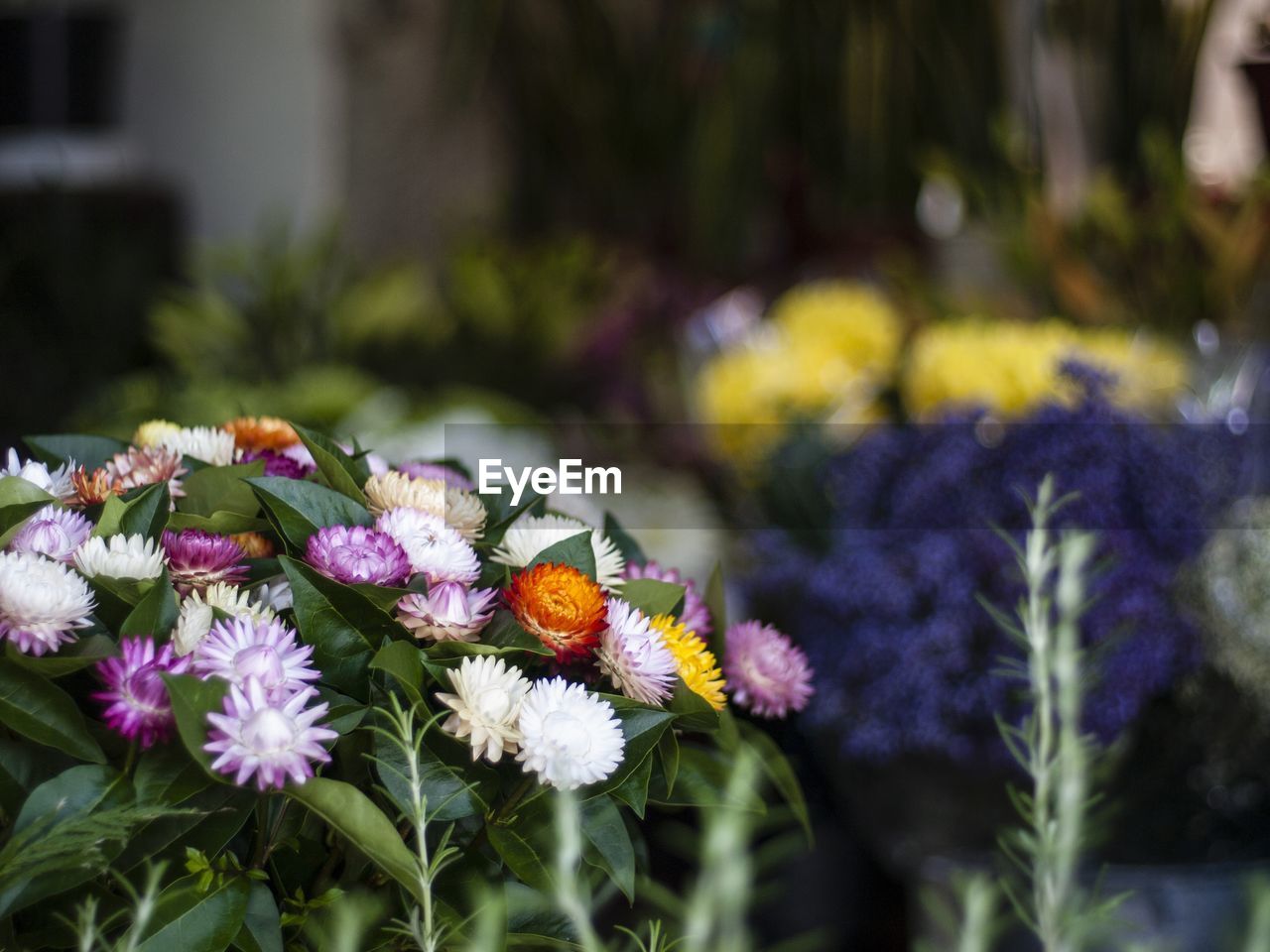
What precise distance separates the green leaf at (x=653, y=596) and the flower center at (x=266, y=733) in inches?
4.8

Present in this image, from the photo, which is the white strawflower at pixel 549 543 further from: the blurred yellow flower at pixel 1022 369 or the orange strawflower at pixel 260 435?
the blurred yellow flower at pixel 1022 369

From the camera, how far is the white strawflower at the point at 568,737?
30 cm

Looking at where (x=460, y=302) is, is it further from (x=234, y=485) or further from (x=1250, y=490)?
(x=234, y=485)

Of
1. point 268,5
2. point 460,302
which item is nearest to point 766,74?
point 460,302

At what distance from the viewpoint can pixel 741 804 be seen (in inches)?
11.5

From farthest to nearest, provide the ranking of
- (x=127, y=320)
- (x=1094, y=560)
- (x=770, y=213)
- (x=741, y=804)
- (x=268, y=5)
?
(x=770, y=213)
(x=268, y=5)
(x=127, y=320)
(x=1094, y=560)
(x=741, y=804)

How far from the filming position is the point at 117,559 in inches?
12.6

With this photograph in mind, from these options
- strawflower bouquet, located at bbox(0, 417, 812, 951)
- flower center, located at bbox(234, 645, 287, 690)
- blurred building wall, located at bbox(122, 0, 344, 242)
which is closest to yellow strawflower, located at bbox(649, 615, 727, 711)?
strawflower bouquet, located at bbox(0, 417, 812, 951)

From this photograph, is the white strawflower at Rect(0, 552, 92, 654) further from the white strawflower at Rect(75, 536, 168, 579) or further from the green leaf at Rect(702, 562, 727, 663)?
the green leaf at Rect(702, 562, 727, 663)

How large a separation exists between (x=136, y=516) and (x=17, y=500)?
0.11 feet

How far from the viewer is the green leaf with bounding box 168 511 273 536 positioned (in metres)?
0.36

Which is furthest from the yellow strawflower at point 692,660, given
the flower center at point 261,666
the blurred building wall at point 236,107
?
the blurred building wall at point 236,107

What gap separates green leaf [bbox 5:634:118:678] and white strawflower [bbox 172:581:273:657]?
18 mm

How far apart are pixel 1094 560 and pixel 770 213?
1505 millimetres
